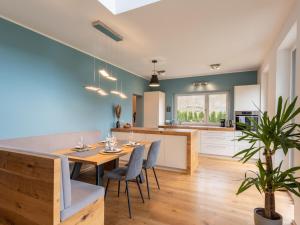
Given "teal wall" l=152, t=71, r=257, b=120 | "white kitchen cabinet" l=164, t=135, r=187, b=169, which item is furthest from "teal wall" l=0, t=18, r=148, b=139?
"teal wall" l=152, t=71, r=257, b=120

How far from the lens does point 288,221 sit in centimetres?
203

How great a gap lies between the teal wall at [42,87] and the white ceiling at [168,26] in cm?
24

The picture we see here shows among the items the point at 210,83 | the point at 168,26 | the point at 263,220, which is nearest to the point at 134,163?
the point at 263,220

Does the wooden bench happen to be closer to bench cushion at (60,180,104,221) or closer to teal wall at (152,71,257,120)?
bench cushion at (60,180,104,221)

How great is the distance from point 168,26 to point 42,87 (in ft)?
7.70

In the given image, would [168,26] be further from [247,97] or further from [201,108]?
[201,108]

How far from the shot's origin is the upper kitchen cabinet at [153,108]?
5.86 m

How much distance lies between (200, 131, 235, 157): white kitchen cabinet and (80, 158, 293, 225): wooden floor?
1.36 meters

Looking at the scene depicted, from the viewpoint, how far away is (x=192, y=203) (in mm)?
2420

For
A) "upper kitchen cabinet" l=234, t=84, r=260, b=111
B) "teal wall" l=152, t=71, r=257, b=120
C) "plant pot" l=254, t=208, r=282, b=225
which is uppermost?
"teal wall" l=152, t=71, r=257, b=120

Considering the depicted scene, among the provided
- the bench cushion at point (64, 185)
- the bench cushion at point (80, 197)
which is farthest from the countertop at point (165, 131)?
the bench cushion at point (64, 185)

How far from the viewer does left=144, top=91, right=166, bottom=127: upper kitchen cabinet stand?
231 inches

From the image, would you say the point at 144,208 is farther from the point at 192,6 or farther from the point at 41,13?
the point at 41,13

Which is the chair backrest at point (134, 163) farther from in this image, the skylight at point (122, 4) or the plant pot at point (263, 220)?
the skylight at point (122, 4)
